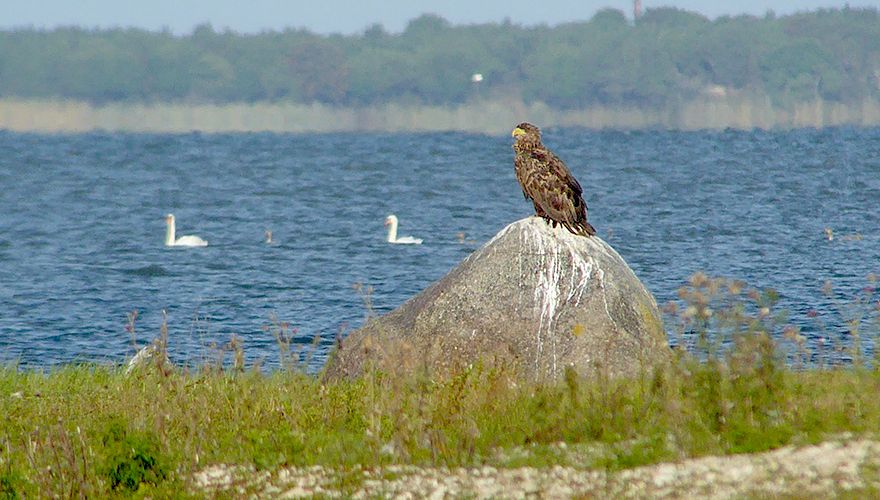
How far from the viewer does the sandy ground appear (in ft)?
23.1

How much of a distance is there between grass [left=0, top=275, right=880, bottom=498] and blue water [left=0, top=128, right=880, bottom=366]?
7.70ft

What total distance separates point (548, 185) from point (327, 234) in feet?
77.8

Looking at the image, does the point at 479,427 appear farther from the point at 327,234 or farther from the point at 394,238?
the point at 327,234

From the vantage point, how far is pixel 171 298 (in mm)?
23703

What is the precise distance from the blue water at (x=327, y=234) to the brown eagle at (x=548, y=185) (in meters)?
2.16

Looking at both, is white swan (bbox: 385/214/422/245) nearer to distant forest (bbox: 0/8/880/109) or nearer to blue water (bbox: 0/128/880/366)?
blue water (bbox: 0/128/880/366)

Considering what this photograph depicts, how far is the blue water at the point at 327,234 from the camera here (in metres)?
20.9

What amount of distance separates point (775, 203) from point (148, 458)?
34939mm

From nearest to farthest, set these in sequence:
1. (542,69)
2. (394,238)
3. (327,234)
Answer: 1. (394,238)
2. (327,234)
3. (542,69)

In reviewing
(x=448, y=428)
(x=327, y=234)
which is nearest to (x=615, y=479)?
(x=448, y=428)

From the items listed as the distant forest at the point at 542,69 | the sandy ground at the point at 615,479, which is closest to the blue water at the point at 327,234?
the sandy ground at the point at 615,479

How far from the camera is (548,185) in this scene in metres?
12.1

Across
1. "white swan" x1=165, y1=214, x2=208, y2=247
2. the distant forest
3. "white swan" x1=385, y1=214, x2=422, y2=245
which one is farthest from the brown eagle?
the distant forest

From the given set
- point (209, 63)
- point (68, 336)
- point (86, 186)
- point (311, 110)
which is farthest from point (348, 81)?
point (68, 336)
